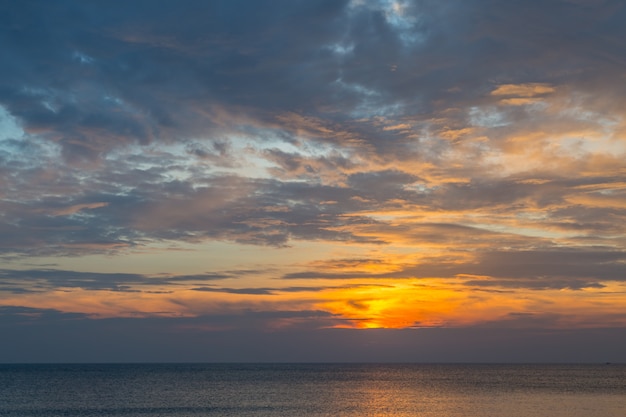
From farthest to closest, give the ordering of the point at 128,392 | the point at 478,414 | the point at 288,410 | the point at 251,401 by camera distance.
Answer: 1. the point at 128,392
2. the point at 251,401
3. the point at 288,410
4. the point at 478,414

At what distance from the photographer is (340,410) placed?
7694 cm

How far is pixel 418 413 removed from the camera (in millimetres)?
73250

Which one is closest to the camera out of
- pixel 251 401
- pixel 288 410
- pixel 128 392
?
pixel 288 410

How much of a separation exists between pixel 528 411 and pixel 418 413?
11.7 metres

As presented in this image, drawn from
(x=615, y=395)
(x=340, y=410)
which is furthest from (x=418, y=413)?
(x=615, y=395)

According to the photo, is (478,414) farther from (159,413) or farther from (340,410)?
(159,413)

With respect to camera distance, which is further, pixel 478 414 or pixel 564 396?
pixel 564 396

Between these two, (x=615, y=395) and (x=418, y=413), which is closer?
(x=418, y=413)

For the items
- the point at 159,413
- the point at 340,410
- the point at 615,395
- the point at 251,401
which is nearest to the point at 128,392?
the point at 251,401

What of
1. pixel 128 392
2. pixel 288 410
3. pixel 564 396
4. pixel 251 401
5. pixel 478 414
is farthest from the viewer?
pixel 128 392

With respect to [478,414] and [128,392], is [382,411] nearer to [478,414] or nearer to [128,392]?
[478,414]

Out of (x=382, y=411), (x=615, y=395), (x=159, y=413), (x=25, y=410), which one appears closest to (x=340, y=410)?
(x=382, y=411)

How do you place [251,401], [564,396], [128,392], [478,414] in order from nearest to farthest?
[478,414] → [251,401] → [564,396] → [128,392]

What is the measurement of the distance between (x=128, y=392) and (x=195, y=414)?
1620 inches
